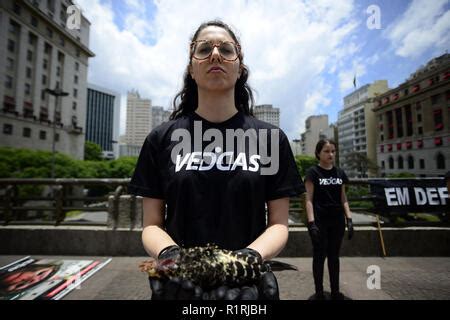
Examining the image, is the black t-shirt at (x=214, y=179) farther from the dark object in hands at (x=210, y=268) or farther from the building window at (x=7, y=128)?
the building window at (x=7, y=128)

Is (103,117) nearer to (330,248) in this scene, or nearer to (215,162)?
(330,248)

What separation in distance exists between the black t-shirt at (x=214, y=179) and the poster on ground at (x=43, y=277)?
3.38 meters

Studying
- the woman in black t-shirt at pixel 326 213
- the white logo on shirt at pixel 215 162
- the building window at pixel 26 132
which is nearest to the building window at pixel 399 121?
the woman in black t-shirt at pixel 326 213

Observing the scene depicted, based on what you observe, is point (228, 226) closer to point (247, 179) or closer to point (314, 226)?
point (247, 179)

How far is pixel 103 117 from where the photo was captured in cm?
10869

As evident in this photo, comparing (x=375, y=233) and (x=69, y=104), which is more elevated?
(x=69, y=104)

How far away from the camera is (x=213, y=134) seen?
137 cm

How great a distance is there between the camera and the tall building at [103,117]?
10312 cm

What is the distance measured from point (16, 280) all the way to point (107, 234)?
1.55 m

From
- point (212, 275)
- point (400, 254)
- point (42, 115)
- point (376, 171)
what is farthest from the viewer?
point (376, 171)

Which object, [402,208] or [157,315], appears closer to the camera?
[157,315]

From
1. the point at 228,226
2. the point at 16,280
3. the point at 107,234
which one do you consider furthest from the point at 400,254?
the point at 16,280

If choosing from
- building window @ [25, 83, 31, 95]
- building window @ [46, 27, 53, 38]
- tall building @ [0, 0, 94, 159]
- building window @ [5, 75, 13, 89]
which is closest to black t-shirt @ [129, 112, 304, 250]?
tall building @ [0, 0, 94, 159]

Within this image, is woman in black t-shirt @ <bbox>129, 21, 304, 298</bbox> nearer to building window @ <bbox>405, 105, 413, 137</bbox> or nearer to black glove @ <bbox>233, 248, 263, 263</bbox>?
black glove @ <bbox>233, 248, 263, 263</bbox>
